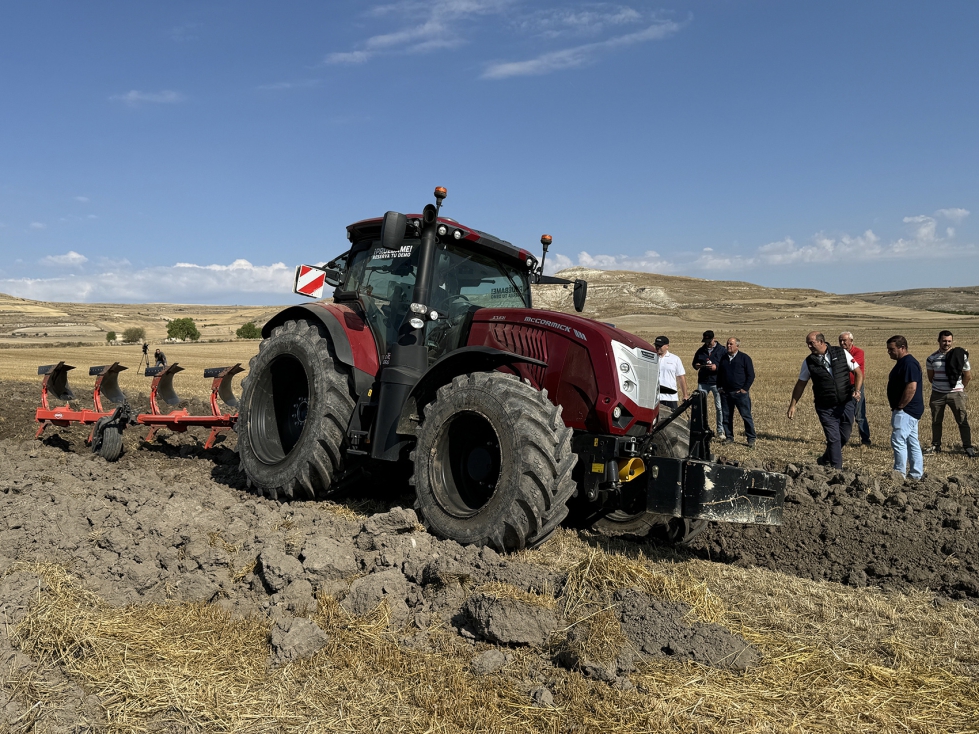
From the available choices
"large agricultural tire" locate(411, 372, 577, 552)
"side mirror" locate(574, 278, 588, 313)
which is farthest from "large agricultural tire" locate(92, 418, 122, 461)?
"side mirror" locate(574, 278, 588, 313)

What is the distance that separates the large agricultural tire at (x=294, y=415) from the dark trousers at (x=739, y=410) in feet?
22.0

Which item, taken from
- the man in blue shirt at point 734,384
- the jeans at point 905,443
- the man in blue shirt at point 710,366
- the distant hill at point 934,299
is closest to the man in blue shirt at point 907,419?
the jeans at point 905,443

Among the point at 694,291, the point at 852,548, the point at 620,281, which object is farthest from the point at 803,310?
the point at 852,548

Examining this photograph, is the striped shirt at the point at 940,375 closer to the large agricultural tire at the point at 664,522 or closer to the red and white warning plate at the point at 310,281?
the large agricultural tire at the point at 664,522

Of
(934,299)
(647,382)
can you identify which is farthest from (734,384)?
(934,299)

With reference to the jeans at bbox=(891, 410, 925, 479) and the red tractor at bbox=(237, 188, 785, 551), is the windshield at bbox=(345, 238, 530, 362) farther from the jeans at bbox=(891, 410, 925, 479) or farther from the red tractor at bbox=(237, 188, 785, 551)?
the jeans at bbox=(891, 410, 925, 479)

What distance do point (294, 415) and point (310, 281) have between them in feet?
3.96

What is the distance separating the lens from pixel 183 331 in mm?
52344

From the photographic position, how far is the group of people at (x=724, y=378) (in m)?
10.5

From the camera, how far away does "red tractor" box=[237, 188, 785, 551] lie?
14.0 ft

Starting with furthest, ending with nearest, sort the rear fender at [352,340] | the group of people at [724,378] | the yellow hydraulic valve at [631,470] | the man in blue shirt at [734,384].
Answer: the man in blue shirt at [734,384]
the group of people at [724,378]
the rear fender at [352,340]
the yellow hydraulic valve at [631,470]

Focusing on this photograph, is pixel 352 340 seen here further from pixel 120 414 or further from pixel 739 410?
pixel 739 410

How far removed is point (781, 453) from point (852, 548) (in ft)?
15.7

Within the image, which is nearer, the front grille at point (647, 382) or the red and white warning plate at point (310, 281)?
the front grille at point (647, 382)
